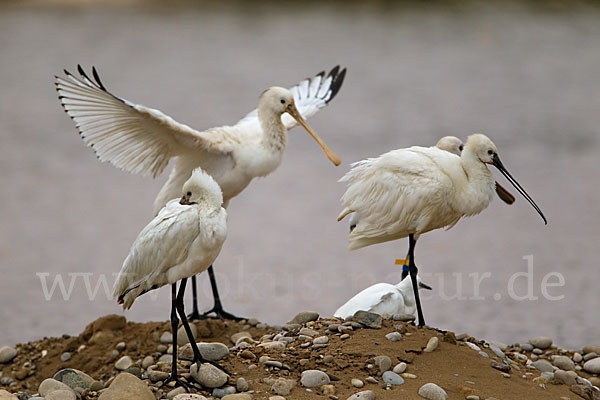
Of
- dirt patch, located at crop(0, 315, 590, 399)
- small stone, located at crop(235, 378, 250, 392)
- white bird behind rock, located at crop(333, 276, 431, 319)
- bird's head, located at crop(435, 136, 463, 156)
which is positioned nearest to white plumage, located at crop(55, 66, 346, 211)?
bird's head, located at crop(435, 136, 463, 156)

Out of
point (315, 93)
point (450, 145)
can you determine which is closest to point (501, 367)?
point (450, 145)

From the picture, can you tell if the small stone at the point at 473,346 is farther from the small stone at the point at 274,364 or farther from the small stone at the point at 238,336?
the small stone at the point at 238,336

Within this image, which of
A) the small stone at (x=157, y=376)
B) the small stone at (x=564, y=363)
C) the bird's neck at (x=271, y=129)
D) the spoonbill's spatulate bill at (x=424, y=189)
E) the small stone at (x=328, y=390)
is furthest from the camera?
the bird's neck at (x=271, y=129)

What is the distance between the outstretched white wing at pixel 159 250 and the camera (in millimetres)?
4008

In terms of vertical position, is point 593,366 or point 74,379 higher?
point 74,379

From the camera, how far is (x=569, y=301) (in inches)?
292

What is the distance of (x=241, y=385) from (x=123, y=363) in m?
1.52

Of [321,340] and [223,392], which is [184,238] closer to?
[223,392]

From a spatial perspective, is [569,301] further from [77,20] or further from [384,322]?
[77,20]

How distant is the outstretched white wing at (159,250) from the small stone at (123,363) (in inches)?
46.6

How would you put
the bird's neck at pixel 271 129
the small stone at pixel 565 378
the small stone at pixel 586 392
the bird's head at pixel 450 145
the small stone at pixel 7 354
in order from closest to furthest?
the small stone at pixel 586 392
the small stone at pixel 565 378
the bird's head at pixel 450 145
the small stone at pixel 7 354
the bird's neck at pixel 271 129

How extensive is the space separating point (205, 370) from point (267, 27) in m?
15.3

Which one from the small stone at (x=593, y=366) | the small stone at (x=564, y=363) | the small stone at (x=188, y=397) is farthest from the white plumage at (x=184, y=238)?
the small stone at (x=593, y=366)

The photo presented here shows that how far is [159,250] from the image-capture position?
4.05 m
